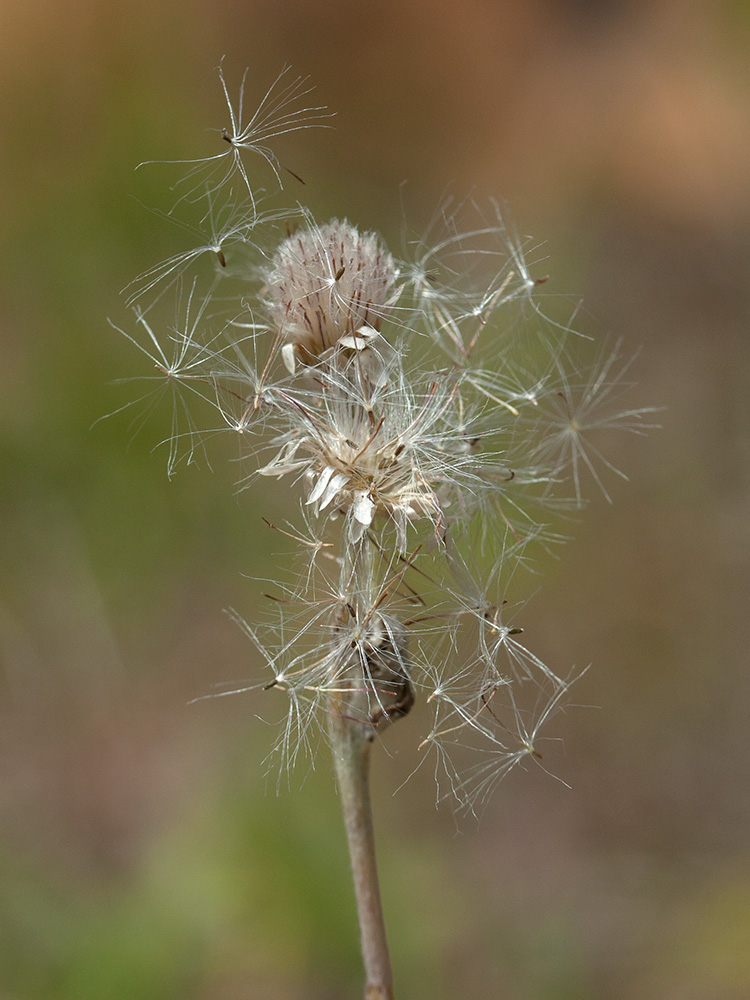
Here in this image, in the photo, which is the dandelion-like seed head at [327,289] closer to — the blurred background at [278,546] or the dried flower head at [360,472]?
the dried flower head at [360,472]

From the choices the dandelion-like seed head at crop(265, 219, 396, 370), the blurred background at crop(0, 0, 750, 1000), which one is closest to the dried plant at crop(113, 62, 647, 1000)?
the dandelion-like seed head at crop(265, 219, 396, 370)

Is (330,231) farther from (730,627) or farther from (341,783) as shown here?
(730,627)

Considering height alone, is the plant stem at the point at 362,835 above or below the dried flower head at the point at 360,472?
below

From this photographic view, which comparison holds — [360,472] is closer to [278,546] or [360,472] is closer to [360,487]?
[360,487]

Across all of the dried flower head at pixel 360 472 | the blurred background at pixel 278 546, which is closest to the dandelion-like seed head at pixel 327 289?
the dried flower head at pixel 360 472

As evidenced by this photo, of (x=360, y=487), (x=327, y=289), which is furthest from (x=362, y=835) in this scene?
(x=327, y=289)
